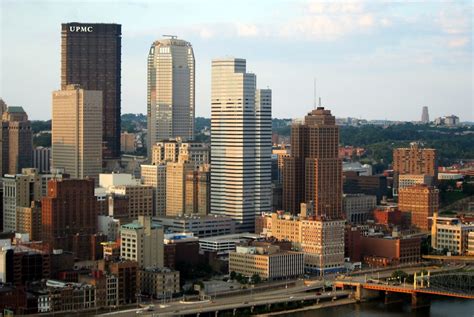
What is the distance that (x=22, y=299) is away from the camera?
34812 mm

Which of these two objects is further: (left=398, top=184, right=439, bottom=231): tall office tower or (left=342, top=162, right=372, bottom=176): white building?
(left=342, top=162, right=372, bottom=176): white building

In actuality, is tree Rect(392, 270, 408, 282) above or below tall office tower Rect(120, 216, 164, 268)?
below

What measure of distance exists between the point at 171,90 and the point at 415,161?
53.5ft

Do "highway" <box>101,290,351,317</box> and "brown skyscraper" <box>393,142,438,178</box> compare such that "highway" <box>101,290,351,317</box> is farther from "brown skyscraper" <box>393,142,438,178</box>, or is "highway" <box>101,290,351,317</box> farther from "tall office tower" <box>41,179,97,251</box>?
"brown skyscraper" <box>393,142,438,178</box>

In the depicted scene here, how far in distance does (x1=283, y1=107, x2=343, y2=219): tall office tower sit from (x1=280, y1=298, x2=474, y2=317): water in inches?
473

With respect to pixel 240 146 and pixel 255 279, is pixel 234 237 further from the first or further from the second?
pixel 255 279

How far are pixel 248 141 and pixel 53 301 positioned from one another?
60.2 feet

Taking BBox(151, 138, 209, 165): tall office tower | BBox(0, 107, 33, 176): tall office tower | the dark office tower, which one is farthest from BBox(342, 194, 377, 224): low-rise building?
the dark office tower

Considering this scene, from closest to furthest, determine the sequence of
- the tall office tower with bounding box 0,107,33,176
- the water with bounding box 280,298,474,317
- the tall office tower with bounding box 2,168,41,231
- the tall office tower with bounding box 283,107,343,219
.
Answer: the water with bounding box 280,298,474,317
the tall office tower with bounding box 2,168,41,231
the tall office tower with bounding box 283,107,343,219
the tall office tower with bounding box 0,107,33,176

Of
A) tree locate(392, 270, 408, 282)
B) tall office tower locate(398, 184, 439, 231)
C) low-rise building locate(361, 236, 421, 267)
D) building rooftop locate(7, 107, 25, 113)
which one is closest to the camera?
tree locate(392, 270, 408, 282)

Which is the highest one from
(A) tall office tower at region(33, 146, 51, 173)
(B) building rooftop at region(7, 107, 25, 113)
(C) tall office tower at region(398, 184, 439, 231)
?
(B) building rooftop at region(7, 107, 25, 113)

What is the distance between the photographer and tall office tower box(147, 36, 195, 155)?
73500 mm

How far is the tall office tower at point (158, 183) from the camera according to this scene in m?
56.5

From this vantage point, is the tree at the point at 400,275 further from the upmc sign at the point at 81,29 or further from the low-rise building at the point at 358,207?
the upmc sign at the point at 81,29
